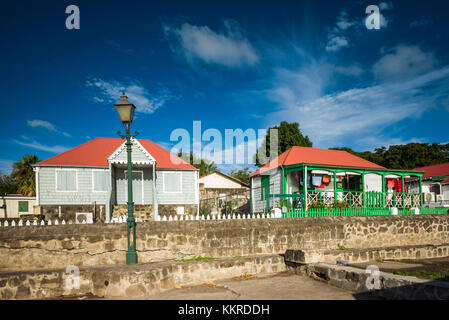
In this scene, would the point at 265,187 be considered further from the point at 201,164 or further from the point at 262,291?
the point at 201,164

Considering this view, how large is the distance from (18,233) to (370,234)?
1169cm

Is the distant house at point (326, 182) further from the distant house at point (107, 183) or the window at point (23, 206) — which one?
the window at point (23, 206)

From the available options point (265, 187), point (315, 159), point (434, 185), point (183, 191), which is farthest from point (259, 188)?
point (434, 185)

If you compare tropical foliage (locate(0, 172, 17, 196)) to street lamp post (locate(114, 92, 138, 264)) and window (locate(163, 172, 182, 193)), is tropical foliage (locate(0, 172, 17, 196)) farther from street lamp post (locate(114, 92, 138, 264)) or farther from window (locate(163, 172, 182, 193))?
street lamp post (locate(114, 92, 138, 264))

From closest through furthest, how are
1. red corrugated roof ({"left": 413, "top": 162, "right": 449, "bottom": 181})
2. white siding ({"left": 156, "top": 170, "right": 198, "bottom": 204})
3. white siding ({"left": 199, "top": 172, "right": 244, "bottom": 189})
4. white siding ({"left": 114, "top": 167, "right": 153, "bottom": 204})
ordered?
white siding ({"left": 114, "top": 167, "right": 153, "bottom": 204}) < white siding ({"left": 156, "top": 170, "right": 198, "bottom": 204}) < red corrugated roof ({"left": 413, "top": 162, "right": 449, "bottom": 181}) < white siding ({"left": 199, "top": 172, "right": 244, "bottom": 189})

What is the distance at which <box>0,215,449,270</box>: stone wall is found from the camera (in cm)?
781

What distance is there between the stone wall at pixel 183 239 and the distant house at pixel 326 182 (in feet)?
8.69

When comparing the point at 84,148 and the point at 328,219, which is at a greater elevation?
the point at 84,148

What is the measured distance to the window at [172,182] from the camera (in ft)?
61.7

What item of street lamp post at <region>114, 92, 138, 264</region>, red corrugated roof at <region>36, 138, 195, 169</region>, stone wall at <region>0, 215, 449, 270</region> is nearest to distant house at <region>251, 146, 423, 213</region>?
stone wall at <region>0, 215, 449, 270</region>
